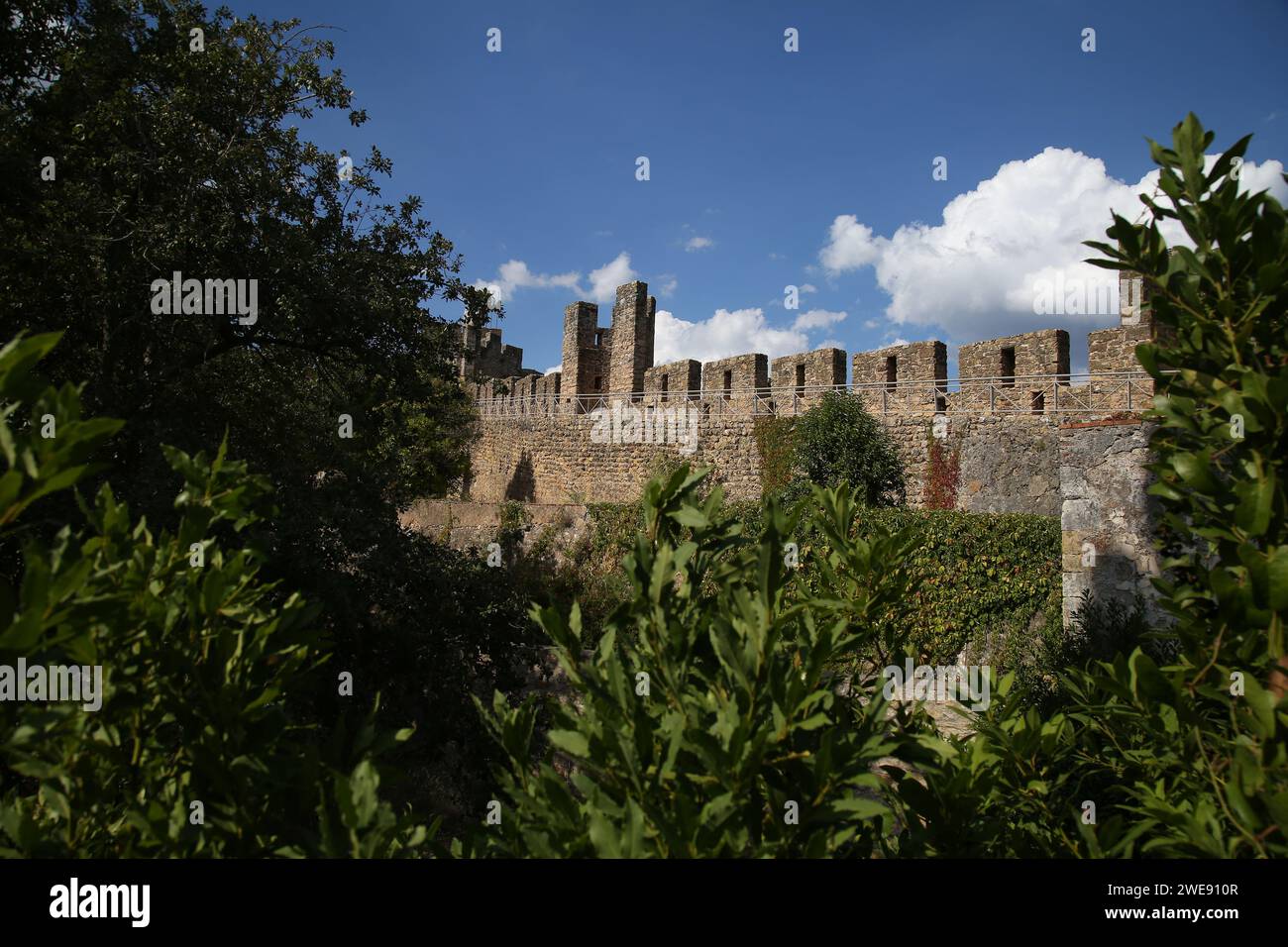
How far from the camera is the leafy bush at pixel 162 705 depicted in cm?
106

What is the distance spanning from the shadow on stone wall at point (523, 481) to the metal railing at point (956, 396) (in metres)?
5.31

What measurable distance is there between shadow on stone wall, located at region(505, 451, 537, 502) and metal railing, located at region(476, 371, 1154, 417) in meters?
5.31

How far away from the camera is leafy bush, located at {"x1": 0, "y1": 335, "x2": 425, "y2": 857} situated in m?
1.06

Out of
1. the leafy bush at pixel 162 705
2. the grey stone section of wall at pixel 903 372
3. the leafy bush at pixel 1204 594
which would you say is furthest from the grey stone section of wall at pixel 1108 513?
the grey stone section of wall at pixel 903 372

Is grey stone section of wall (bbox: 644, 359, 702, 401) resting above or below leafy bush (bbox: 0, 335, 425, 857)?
above

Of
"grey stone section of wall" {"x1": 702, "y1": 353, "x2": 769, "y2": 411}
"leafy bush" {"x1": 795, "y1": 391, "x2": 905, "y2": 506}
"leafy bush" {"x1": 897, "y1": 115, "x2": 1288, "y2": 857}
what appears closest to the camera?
"leafy bush" {"x1": 897, "y1": 115, "x2": 1288, "y2": 857}

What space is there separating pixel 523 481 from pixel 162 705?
21.3 meters

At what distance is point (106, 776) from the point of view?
52.7 inches

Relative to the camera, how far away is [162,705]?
1.37 meters

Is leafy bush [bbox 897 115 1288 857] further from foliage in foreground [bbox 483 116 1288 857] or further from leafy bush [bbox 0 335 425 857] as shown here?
leafy bush [bbox 0 335 425 857]

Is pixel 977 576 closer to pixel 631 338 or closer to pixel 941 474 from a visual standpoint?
pixel 941 474

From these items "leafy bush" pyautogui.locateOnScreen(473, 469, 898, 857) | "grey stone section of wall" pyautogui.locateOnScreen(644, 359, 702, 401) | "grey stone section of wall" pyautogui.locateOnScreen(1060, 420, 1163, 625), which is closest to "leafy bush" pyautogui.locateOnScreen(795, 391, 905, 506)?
"grey stone section of wall" pyautogui.locateOnScreen(644, 359, 702, 401)

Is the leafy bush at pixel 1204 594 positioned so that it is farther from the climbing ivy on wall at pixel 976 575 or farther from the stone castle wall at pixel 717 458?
the climbing ivy on wall at pixel 976 575
